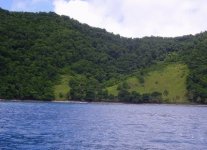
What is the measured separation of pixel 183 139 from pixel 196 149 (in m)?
13.0

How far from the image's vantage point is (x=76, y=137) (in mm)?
71812

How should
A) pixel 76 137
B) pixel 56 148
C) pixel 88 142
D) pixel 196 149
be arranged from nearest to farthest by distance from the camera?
pixel 56 148
pixel 196 149
pixel 88 142
pixel 76 137

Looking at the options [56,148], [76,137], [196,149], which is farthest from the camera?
[76,137]

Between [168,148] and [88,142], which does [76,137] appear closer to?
[88,142]

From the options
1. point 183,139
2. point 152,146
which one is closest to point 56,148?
point 152,146

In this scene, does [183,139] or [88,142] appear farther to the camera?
[183,139]

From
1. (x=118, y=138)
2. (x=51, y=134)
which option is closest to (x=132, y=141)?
(x=118, y=138)

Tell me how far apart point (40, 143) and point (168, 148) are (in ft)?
52.3

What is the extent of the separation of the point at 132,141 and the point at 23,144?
639 inches

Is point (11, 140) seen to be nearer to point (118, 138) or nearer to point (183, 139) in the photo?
point (118, 138)

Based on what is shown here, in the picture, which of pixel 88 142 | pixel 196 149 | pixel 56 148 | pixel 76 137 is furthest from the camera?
pixel 76 137

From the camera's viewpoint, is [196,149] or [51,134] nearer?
[196,149]

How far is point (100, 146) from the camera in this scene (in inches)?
2413

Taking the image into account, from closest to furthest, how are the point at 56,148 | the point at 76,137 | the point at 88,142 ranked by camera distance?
the point at 56,148
the point at 88,142
the point at 76,137
